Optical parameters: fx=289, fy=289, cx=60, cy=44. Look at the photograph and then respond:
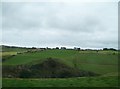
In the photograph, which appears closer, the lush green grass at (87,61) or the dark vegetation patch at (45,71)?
the dark vegetation patch at (45,71)

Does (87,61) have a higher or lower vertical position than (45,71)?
higher

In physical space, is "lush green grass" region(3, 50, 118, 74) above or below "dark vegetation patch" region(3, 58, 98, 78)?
above

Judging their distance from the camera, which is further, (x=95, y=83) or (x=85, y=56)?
(x=85, y=56)

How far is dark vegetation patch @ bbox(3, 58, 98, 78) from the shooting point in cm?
5591

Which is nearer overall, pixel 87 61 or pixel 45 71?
pixel 45 71

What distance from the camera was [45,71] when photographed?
193 ft

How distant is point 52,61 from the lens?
208 ft

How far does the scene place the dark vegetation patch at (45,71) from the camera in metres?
55.9

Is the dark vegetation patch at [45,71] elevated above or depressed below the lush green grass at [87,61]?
below

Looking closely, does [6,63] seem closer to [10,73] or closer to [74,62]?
[10,73]

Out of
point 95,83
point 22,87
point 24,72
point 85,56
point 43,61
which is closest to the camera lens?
point 22,87

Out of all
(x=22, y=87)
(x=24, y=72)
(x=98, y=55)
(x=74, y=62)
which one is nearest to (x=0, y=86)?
(x=22, y=87)

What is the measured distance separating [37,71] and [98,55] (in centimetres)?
2235

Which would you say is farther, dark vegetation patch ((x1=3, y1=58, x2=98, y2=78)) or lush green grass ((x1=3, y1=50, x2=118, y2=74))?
lush green grass ((x1=3, y1=50, x2=118, y2=74))
